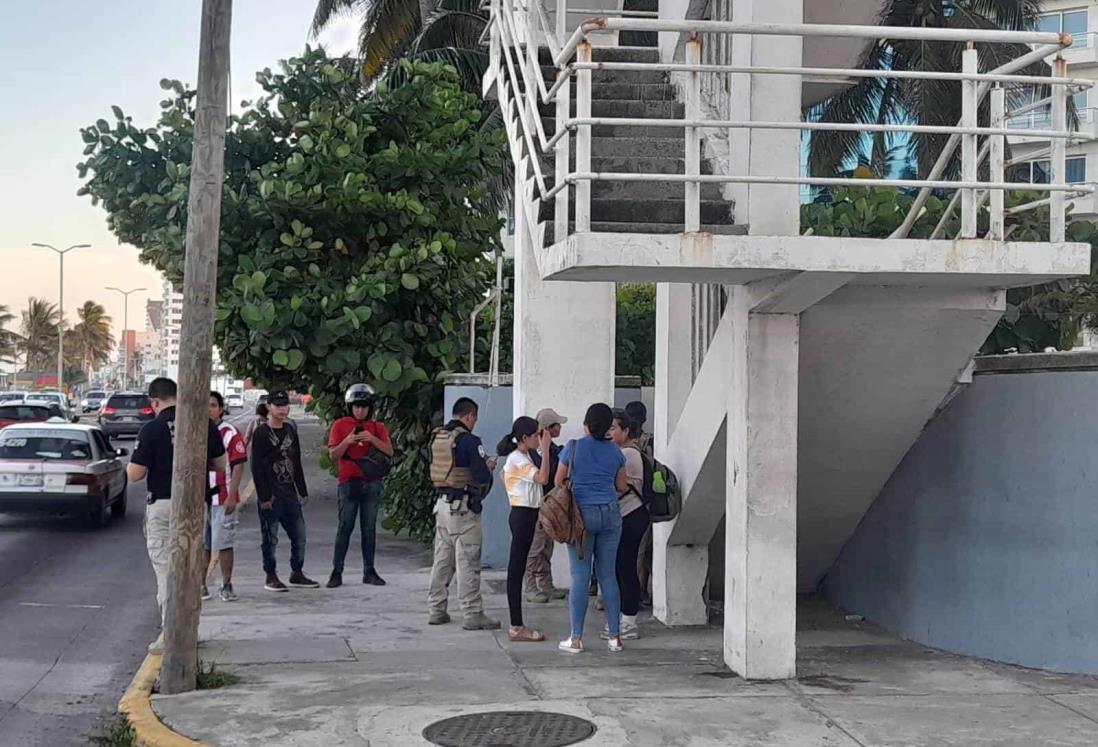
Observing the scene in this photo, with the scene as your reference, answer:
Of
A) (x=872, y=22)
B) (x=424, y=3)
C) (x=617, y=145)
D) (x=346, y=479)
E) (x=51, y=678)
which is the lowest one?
(x=51, y=678)

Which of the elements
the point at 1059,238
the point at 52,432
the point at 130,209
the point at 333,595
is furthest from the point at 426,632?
the point at 52,432

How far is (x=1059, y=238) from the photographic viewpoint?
734cm

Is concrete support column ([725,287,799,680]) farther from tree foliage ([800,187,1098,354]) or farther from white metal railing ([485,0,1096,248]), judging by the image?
tree foliage ([800,187,1098,354])

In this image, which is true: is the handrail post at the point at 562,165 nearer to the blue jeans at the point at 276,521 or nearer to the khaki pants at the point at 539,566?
the khaki pants at the point at 539,566

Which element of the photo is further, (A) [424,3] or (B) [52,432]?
(A) [424,3]

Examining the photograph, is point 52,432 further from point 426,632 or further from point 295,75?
point 426,632

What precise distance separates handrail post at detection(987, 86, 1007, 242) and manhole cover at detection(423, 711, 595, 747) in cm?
347

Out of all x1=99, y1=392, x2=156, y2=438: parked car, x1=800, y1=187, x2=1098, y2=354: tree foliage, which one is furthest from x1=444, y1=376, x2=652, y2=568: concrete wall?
x1=99, y1=392, x2=156, y2=438: parked car

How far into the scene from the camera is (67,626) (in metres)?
10.8

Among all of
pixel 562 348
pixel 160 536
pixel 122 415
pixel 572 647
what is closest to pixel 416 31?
pixel 122 415

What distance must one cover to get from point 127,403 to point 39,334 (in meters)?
91.7

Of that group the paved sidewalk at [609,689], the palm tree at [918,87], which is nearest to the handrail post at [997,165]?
the paved sidewalk at [609,689]

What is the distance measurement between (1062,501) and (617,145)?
3.83m

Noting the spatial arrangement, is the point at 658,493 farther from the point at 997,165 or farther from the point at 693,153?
the point at 997,165
